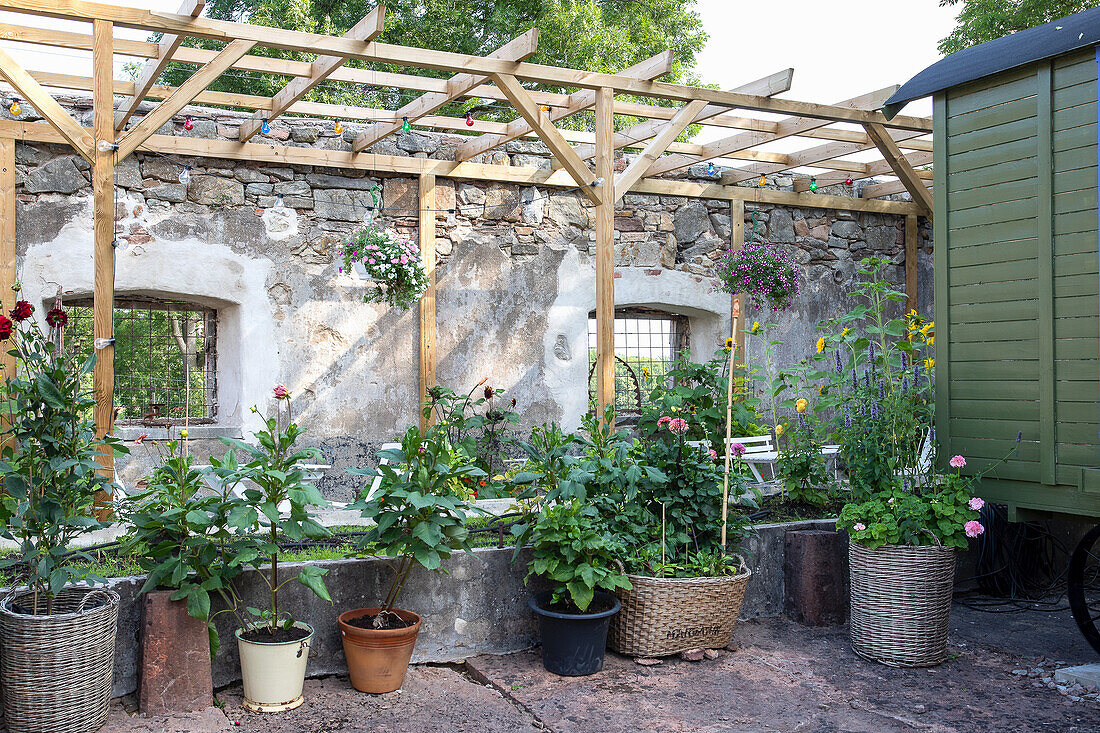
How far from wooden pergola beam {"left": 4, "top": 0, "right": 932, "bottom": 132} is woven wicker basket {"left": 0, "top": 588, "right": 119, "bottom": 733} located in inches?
118

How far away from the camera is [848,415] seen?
515 centimetres

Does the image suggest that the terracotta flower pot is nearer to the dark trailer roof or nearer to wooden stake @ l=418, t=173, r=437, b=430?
the dark trailer roof

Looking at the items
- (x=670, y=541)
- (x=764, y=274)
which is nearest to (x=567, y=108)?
(x=764, y=274)

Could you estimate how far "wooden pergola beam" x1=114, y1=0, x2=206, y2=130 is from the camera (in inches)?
189

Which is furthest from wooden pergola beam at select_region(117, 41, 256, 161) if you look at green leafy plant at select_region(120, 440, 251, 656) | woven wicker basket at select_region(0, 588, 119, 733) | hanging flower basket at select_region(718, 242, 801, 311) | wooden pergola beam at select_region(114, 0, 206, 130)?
hanging flower basket at select_region(718, 242, 801, 311)

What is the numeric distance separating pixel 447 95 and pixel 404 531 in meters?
3.32

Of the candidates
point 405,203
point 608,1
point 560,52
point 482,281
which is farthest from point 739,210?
point 608,1

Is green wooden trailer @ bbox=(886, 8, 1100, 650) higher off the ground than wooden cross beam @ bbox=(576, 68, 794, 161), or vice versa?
wooden cross beam @ bbox=(576, 68, 794, 161)

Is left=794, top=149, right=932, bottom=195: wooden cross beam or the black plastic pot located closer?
the black plastic pot

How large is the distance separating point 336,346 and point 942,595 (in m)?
4.59

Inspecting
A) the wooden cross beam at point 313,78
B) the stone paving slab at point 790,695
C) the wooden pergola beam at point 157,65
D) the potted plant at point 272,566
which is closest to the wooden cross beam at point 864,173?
the wooden cross beam at point 313,78

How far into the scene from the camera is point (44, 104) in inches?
185

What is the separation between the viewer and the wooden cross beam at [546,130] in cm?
548

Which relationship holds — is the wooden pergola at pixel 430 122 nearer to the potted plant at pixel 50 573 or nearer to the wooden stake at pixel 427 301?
the wooden stake at pixel 427 301
